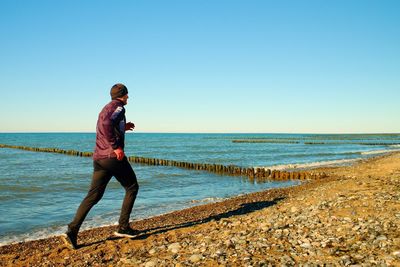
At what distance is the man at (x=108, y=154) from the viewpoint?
640 cm

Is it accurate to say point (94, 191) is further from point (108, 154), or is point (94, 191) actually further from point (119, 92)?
point (119, 92)

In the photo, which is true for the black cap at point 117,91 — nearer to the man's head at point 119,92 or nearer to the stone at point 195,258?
the man's head at point 119,92

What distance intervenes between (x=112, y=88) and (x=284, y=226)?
14.7 ft

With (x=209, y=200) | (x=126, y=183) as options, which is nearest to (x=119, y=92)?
(x=126, y=183)

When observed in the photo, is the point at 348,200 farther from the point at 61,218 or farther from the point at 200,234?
the point at 61,218

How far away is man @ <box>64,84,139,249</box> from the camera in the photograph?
21.0ft

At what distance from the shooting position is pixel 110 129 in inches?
250

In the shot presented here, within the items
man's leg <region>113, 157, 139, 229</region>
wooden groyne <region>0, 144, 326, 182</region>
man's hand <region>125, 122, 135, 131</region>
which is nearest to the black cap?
man's hand <region>125, 122, 135, 131</region>

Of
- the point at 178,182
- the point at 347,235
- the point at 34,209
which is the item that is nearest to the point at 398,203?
the point at 347,235

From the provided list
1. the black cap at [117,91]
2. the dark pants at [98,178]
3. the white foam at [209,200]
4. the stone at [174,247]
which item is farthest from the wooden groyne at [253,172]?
the black cap at [117,91]

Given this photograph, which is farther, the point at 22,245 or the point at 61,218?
the point at 61,218

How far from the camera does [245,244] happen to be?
243 inches

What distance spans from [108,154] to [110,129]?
0.49 m

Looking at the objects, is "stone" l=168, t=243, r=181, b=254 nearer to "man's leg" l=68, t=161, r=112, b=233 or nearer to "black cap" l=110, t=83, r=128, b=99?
"man's leg" l=68, t=161, r=112, b=233
